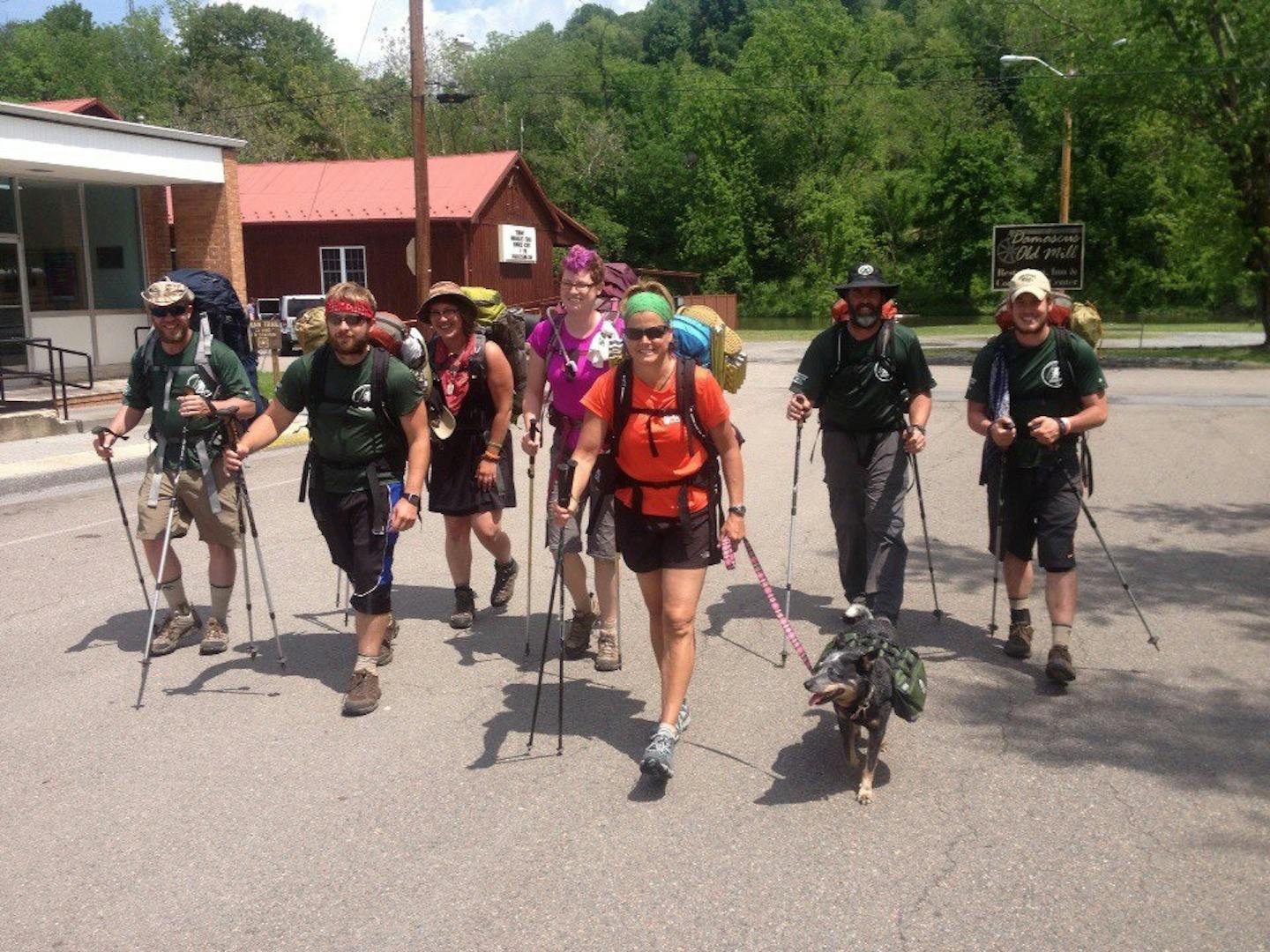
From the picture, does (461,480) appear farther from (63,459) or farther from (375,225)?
(375,225)

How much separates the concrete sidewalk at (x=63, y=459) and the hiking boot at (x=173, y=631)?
439 centimetres

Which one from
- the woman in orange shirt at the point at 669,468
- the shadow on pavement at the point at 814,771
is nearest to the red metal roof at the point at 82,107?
the woman in orange shirt at the point at 669,468

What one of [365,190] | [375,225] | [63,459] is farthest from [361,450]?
[365,190]

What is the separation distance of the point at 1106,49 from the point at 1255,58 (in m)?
3.54

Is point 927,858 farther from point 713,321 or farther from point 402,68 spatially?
point 402,68

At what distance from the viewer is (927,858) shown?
4.06 metres

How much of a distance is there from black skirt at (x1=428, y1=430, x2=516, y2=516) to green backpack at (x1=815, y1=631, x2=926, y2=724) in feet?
8.11

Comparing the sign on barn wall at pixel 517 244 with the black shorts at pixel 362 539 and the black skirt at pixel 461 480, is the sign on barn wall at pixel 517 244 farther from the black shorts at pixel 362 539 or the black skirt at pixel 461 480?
the black shorts at pixel 362 539

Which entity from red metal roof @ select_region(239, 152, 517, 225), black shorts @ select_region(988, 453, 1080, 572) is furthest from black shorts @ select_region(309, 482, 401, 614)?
red metal roof @ select_region(239, 152, 517, 225)

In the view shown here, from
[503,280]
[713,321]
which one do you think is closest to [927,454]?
[713,321]

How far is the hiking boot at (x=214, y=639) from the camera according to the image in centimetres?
635

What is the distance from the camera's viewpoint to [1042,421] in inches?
227

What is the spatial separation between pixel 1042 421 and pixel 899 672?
5.74ft

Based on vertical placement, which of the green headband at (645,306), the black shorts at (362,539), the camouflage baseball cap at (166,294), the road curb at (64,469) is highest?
the camouflage baseball cap at (166,294)
